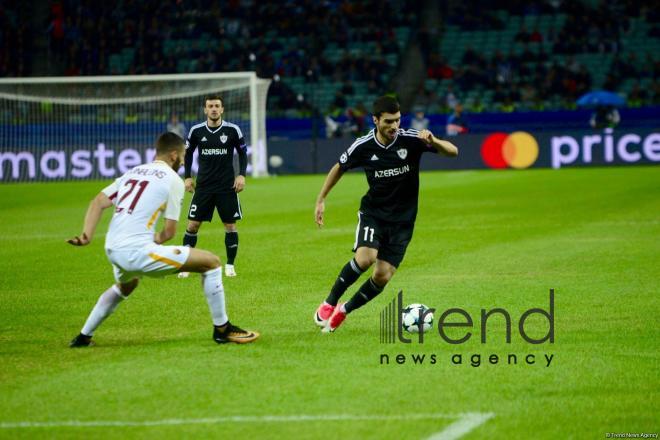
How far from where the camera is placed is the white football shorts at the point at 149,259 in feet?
25.8

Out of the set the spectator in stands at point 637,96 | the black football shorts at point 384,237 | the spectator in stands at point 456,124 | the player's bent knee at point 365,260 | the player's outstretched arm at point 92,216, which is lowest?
the player's bent knee at point 365,260

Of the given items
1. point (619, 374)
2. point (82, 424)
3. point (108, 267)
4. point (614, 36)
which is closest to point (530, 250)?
point (108, 267)

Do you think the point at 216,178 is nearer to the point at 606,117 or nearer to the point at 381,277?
the point at 381,277

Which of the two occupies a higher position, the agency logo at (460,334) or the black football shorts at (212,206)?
the black football shorts at (212,206)

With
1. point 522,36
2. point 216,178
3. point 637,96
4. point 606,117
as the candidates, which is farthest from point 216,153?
point 522,36

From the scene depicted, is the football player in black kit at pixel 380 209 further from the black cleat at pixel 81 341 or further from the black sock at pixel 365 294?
the black cleat at pixel 81 341

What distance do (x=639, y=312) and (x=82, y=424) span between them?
5579mm

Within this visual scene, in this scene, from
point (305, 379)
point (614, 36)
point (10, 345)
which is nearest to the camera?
point (305, 379)

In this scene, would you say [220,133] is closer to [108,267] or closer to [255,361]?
[108,267]

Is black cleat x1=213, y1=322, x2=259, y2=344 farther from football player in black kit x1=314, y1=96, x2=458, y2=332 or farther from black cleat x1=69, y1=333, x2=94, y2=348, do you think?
black cleat x1=69, y1=333, x2=94, y2=348

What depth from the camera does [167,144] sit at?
8.09 metres

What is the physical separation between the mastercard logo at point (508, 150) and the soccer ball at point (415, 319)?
1030 inches

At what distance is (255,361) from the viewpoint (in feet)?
25.2

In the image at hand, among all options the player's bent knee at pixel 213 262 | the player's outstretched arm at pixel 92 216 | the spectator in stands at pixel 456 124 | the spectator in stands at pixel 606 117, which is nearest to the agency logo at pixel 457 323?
the player's bent knee at pixel 213 262
